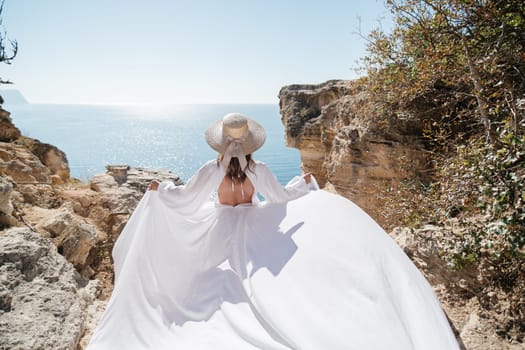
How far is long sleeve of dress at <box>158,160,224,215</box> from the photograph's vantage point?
10.0 feet

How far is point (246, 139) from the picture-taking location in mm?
3082

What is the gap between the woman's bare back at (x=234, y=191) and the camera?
3.24 meters

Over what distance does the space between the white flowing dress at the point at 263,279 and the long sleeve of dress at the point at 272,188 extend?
0.01m

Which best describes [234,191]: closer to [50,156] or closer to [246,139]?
[246,139]

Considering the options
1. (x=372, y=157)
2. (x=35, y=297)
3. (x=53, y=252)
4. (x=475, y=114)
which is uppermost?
(x=475, y=114)

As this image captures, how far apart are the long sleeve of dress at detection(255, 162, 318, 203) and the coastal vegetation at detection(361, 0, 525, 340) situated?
1.69m

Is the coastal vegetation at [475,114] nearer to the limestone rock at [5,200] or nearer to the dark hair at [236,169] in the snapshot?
the dark hair at [236,169]

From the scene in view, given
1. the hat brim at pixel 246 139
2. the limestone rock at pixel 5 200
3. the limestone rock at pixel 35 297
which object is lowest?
the limestone rock at pixel 35 297

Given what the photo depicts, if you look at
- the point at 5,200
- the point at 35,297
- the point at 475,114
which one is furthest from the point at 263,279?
the point at 475,114

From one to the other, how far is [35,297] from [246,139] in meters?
2.32

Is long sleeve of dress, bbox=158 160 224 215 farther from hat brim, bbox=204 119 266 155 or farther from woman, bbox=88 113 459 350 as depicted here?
hat brim, bbox=204 119 266 155

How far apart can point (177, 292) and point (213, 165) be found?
4.43 feet

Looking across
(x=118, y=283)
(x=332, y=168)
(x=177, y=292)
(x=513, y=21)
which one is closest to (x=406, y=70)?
(x=513, y=21)

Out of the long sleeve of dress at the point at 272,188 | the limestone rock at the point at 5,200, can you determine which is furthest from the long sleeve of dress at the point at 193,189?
the limestone rock at the point at 5,200
